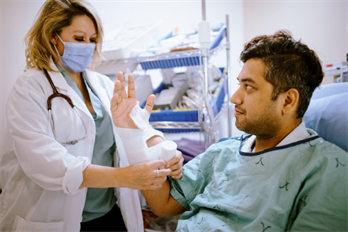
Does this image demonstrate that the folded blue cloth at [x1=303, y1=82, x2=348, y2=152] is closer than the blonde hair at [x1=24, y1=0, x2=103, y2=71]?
Yes

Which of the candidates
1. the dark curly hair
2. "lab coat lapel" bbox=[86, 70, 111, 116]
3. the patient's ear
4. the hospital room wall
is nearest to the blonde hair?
"lab coat lapel" bbox=[86, 70, 111, 116]

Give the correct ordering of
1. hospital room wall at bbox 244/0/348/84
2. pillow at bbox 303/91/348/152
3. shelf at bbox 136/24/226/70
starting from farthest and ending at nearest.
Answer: hospital room wall at bbox 244/0/348/84 → shelf at bbox 136/24/226/70 → pillow at bbox 303/91/348/152

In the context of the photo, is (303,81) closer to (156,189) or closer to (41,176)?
(156,189)

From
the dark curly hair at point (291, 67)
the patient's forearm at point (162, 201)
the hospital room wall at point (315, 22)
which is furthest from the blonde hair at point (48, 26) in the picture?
the hospital room wall at point (315, 22)

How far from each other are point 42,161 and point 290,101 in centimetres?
96

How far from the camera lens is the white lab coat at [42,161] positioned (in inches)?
38.3

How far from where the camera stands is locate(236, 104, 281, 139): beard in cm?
95

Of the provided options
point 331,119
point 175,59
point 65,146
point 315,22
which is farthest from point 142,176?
point 315,22

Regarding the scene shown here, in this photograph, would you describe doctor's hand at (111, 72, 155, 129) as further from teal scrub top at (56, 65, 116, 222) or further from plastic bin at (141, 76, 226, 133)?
plastic bin at (141, 76, 226, 133)

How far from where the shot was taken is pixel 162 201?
1113mm

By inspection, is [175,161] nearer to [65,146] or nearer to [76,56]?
[65,146]

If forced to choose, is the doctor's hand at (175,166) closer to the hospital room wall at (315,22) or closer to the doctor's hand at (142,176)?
the doctor's hand at (142,176)

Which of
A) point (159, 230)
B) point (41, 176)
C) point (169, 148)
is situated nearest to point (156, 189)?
point (169, 148)

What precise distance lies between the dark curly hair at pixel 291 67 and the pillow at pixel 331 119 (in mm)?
125
